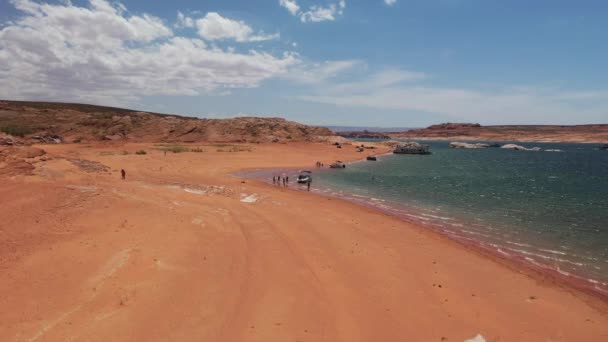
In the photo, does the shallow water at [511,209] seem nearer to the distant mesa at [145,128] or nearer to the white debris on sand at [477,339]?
the white debris on sand at [477,339]

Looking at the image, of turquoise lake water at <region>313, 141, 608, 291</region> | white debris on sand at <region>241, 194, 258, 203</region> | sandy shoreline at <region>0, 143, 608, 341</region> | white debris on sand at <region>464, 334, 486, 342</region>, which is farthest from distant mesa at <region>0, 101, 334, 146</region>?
white debris on sand at <region>464, 334, 486, 342</region>

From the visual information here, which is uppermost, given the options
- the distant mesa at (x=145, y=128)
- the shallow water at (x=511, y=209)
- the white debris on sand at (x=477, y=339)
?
the distant mesa at (x=145, y=128)

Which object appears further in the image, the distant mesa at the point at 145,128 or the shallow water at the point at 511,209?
the distant mesa at the point at 145,128

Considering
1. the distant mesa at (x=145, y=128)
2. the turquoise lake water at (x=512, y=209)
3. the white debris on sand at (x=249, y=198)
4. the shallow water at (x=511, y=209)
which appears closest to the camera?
the shallow water at (x=511, y=209)

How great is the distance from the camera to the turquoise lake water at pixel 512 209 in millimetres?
20984

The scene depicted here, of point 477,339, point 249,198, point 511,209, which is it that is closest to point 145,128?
point 249,198

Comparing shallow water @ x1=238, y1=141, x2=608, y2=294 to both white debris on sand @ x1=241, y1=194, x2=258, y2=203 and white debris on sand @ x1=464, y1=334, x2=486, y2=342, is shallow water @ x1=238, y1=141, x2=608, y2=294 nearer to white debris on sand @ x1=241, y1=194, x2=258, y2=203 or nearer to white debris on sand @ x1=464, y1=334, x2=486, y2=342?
white debris on sand @ x1=464, y1=334, x2=486, y2=342

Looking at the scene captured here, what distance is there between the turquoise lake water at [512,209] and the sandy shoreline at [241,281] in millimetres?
3341

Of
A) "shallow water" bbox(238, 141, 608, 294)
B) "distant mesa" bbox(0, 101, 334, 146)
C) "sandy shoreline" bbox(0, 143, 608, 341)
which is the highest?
"distant mesa" bbox(0, 101, 334, 146)

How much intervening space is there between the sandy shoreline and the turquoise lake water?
3341 millimetres

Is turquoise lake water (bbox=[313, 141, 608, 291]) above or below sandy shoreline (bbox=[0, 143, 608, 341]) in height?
below

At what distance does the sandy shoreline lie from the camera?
1128 centimetres

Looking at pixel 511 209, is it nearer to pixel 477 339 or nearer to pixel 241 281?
pixel 477 339

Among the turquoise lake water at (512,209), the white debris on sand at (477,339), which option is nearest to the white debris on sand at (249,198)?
the turquoise lake water at (512,209)
